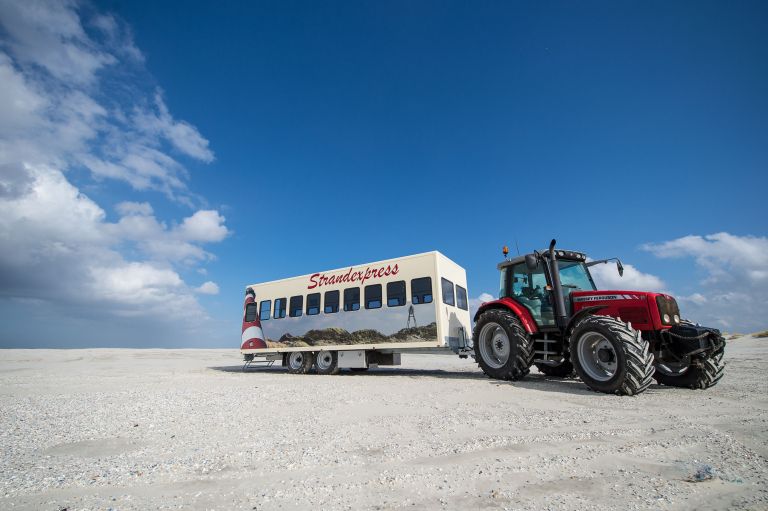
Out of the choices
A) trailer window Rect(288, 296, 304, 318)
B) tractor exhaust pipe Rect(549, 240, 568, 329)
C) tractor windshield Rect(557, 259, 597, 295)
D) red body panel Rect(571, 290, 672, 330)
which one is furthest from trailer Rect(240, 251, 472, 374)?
red body panel Rect(571, 290, 672, 330)

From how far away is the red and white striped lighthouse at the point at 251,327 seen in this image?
1611 cm

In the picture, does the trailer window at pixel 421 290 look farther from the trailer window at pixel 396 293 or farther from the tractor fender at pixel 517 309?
the tractor fender at pixel 517 309

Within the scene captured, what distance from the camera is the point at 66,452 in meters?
4.24

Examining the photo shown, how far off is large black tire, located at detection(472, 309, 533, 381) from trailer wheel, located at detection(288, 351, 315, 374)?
687cm

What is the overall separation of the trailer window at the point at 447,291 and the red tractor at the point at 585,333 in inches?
51.0

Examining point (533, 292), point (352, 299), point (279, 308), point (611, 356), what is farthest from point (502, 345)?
point (279, 308)

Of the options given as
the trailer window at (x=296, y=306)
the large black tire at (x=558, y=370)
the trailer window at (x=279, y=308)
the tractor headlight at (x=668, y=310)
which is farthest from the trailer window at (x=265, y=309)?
the tractor headlight at (x=668, y=310)

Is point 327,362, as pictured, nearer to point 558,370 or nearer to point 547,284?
point 558,370

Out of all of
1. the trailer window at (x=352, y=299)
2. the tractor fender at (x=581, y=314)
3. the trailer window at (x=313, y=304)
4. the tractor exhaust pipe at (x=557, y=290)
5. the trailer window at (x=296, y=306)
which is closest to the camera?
the tractor fender at (x=581, y=314)

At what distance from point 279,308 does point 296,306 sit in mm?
1030

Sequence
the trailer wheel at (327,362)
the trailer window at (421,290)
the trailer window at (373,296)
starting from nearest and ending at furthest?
the trailer window at (421,290) < the trailer window at (373,296) < the trailer wheel at (327,362)

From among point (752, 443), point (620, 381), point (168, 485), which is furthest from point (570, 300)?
point (168, 485)

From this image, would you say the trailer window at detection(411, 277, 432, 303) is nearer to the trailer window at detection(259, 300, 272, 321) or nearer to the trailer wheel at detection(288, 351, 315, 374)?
the trailer wheel at detection(288, 351, 315, 374)

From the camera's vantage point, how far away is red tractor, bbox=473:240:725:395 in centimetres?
728
